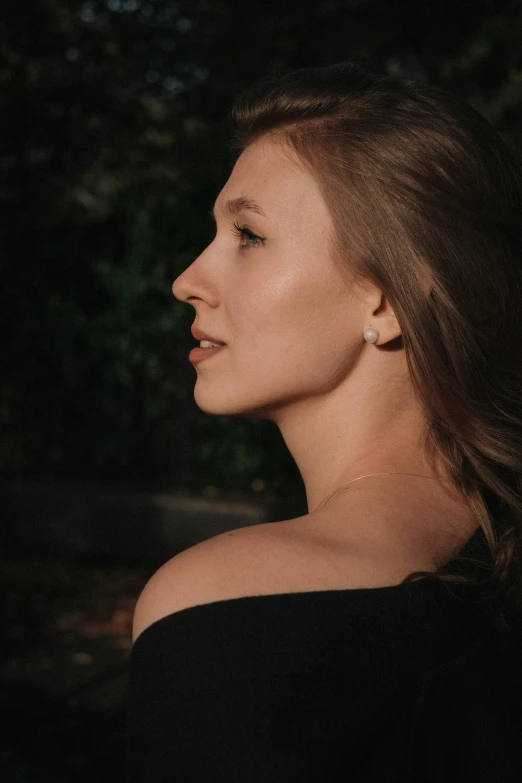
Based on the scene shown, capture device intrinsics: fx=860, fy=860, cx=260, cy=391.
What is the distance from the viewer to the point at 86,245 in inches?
305

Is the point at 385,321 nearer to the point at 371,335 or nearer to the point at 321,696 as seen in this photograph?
the point at 371,335

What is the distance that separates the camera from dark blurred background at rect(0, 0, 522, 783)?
6.58 metres

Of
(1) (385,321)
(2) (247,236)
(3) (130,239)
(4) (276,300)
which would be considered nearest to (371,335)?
(1) (385,321)

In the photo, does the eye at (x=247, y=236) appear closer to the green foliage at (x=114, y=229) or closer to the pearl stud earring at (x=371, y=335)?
the pearl stud earring at (x=371, y=335)

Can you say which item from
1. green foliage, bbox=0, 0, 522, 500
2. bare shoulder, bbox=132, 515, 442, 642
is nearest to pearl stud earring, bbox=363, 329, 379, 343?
bare shoulder, bbox=132, 515, 442, 642

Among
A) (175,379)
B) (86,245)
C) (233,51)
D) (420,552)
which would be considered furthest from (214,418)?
(420,552)

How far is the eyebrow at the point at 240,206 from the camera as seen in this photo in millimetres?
1976

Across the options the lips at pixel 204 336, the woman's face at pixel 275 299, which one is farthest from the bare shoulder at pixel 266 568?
the lips at pixel 204 336

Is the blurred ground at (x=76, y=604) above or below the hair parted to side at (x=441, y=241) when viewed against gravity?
below

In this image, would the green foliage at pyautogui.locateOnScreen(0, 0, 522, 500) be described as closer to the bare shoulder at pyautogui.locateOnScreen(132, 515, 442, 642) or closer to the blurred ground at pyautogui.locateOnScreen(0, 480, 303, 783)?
the blurred ground at pyautogui.locateOnScreen(0, 480, 303, 783)

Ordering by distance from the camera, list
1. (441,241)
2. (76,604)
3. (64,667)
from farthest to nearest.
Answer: (76,604), (64,667), (441,241)

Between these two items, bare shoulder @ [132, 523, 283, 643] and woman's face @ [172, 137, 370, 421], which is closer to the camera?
bare shoulder @ [132, 523, 283, 643]

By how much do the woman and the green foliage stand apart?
A: 16.7ft

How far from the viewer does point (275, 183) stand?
196cm
